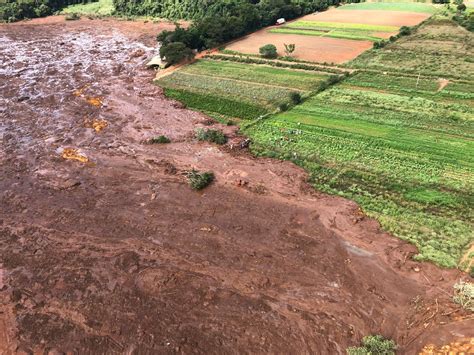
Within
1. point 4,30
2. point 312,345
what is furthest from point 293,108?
point 4,30

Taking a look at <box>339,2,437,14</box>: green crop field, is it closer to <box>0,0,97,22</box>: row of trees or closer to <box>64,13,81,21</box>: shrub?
<box>64,13,81,21</box>: shrub

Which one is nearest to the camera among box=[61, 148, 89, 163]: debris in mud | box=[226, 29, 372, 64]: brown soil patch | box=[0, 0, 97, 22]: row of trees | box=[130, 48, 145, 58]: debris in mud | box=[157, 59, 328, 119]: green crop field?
box=[61, 148, 89, 163]: debris in mud

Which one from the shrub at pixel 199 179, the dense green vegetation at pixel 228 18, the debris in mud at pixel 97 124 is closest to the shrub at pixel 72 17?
the dense green vegetation at pixel 228 18

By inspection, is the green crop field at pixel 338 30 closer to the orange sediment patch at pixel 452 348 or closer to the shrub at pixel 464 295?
the shrub at pixel 464 295

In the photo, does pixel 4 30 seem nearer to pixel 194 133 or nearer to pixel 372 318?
pixel 194 133

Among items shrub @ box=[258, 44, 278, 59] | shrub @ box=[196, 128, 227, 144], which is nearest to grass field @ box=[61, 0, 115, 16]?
shrub @ box=[258, 44, 278, 59]

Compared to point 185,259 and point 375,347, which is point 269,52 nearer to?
point 185,259
